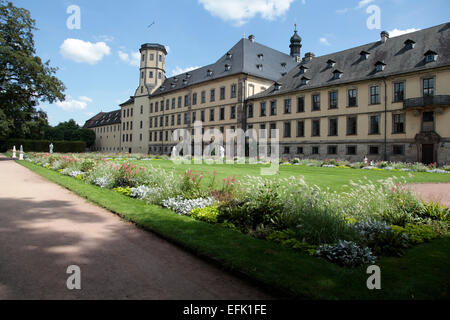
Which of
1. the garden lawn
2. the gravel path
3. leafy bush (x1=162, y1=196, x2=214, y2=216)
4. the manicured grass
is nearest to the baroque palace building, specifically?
the garden lawn

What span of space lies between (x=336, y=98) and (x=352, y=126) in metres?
3.99

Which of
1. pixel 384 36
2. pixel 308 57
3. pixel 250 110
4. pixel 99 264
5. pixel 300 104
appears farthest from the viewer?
Result: pixel 250 110

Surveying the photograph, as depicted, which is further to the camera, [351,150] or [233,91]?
[233,91]

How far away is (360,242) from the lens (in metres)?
4.81

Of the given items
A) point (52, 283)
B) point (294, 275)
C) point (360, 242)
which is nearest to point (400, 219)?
point (360, 242)

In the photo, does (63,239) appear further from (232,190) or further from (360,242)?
(360,242)

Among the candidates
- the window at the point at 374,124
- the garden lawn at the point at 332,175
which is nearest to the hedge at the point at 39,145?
the garden lawn at the point at 332,175

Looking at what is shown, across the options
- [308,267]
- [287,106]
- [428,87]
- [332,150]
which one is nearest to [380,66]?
[428,87]

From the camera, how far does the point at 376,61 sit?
32.0m

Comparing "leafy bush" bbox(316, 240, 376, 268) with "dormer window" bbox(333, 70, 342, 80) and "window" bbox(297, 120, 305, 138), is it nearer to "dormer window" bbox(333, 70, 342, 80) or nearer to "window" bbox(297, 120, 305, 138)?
"dormer window" bbox(333, 70, 342, 80)

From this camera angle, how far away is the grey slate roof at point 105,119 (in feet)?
272

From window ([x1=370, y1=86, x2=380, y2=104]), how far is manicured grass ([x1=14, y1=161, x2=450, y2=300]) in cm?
2980

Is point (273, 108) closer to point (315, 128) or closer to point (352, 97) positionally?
point (315, 128)
